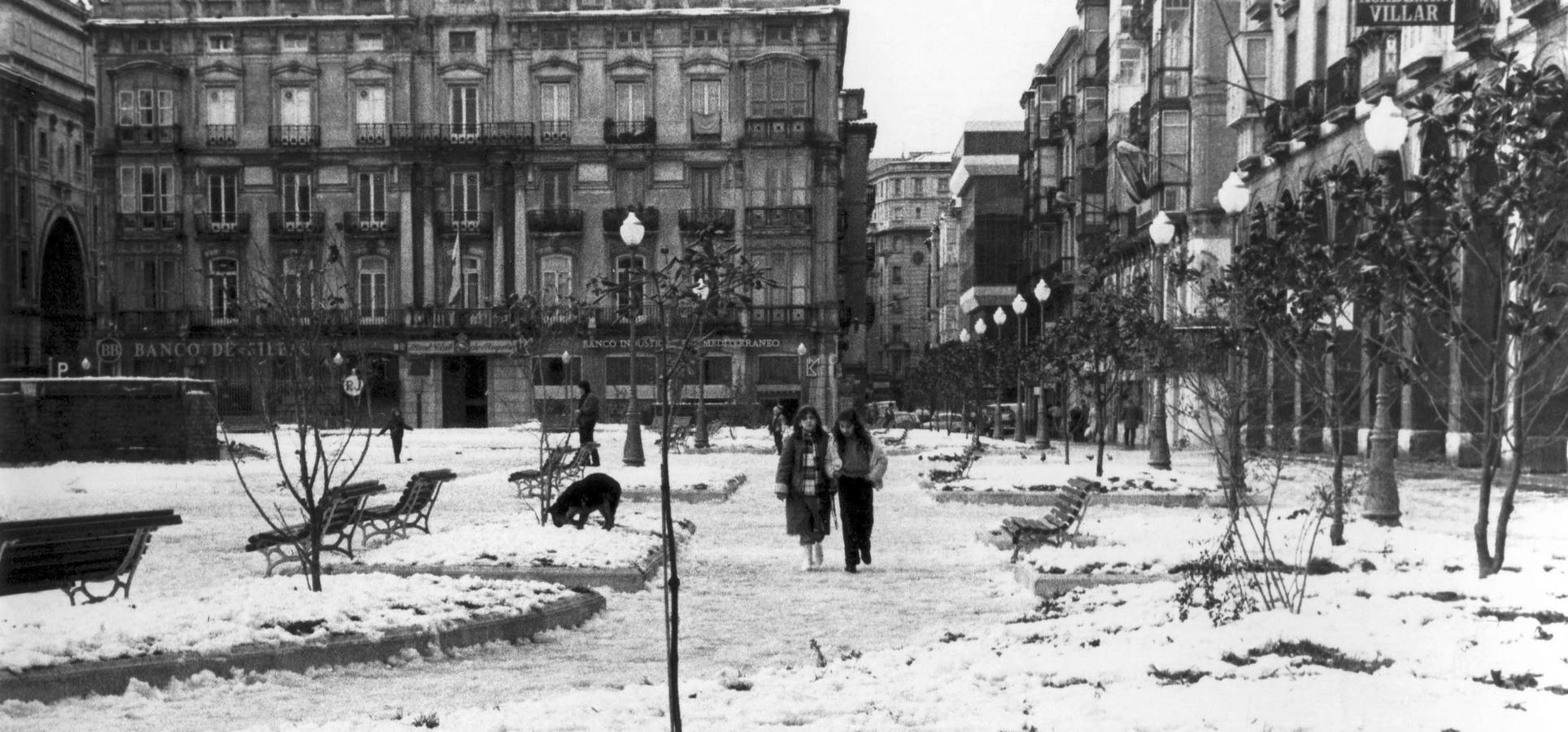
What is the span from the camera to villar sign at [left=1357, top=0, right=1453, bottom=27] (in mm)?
20906

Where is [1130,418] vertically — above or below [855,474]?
below

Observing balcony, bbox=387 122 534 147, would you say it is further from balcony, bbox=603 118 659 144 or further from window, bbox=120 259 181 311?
window, bbox=120 259 181 311

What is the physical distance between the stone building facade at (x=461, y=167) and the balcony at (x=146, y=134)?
0.08 m

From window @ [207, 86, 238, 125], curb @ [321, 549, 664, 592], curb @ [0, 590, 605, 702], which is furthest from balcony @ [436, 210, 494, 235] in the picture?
curb @ [0, 590, 605, 702]

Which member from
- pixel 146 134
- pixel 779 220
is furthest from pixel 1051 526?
pixel 146 134

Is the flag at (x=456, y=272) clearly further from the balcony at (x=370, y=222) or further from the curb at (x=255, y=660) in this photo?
the curb at (x=255, y=660)

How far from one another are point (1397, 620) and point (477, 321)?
55901mm

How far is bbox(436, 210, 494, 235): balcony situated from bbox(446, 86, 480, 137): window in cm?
305

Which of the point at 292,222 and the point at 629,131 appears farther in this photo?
the point at 292,222

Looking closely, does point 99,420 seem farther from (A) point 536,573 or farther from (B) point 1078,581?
(B) point 1078,581

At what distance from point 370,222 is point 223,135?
21.5 ft

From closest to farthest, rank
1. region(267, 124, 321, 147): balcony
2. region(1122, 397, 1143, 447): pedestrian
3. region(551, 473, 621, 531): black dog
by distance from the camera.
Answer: region(551, 473, 621, 531): black dog < region(1122, 397, 1143, 447): pedestrian < region(267, 124, 321, 147): balcony

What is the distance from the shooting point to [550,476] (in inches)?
685

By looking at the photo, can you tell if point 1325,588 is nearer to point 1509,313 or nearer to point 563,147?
point 1509,313
